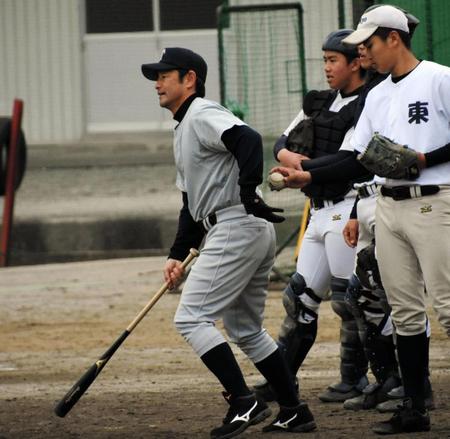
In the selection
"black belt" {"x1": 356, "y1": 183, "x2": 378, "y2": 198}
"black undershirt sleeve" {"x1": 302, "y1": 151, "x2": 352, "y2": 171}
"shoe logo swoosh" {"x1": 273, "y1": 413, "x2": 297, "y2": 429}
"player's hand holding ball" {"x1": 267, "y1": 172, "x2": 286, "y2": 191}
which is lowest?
"shoe logo swoosh" {"x1": 273, "y1": 413, "x2": 297, "y2": 429}

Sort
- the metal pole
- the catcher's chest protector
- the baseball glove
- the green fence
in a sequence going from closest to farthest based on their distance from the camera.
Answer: the baseball glove → the catcher's chest protector → the green fence → the metal pole

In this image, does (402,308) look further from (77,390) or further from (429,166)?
(77,390)

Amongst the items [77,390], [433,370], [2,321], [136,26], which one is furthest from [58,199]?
[77,390]

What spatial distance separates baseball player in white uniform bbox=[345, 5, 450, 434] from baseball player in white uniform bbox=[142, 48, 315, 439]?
0.53 metres

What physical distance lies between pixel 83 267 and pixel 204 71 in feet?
25.3

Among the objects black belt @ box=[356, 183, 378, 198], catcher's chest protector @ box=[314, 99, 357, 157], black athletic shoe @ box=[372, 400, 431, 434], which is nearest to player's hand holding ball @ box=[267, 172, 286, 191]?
black belt @ box=[356, 183, 378, 198]

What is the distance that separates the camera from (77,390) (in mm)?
7316

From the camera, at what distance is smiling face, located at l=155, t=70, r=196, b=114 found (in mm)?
7242

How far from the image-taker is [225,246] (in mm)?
7082

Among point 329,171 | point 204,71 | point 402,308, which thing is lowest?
point 402,308

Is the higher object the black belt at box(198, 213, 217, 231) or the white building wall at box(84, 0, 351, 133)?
the white building wall at box(84, 0, 351, 133)

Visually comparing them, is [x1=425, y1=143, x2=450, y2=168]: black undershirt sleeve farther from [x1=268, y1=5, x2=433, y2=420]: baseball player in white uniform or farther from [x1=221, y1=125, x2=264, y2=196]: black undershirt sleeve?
[x1=221, y1=125, x2=264, y2=196]: black undershirt sleeve

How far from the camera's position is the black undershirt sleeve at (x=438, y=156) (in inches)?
265

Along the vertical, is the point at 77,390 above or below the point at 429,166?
below
